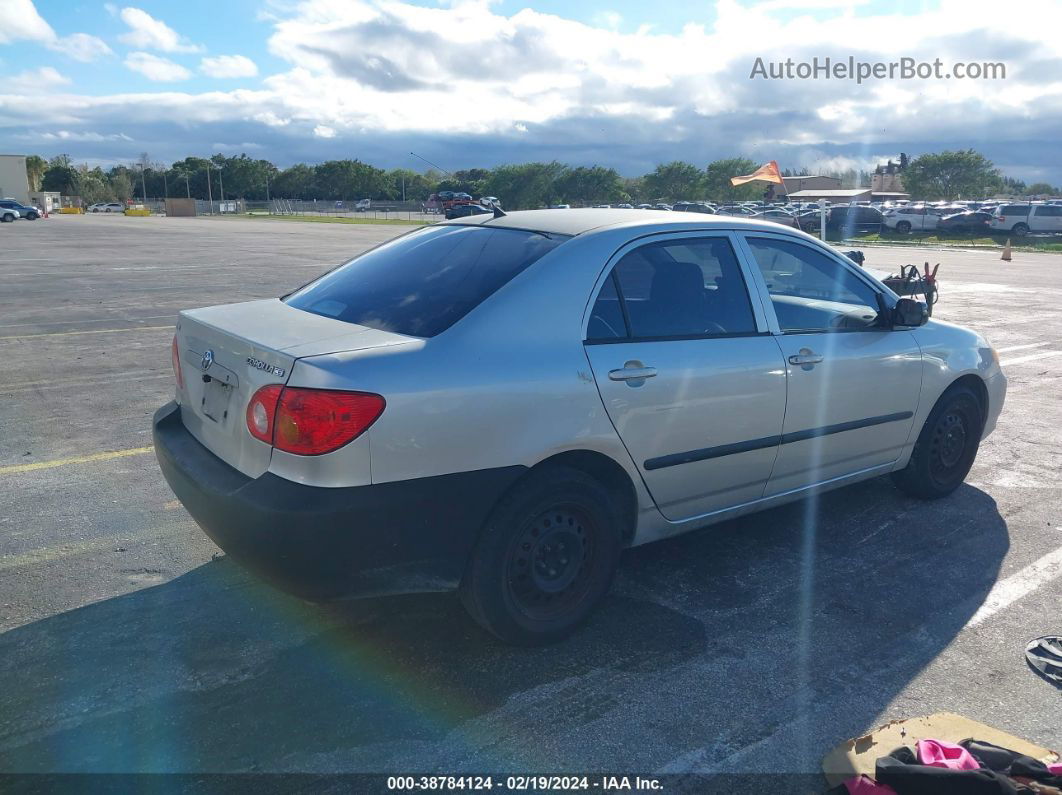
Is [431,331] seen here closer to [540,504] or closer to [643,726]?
[540,504]

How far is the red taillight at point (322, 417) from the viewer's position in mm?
3014

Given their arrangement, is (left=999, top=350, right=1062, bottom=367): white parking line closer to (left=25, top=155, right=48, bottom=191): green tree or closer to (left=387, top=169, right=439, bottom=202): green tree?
(left=387, top=169, right=439, bottom=202): green tree

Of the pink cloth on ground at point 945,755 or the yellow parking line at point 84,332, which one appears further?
the yellow parking line at point 84,332

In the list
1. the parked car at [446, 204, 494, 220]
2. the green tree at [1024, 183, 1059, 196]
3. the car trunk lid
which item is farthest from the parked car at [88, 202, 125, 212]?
the green tree at [1024, 183, 1059, 196]

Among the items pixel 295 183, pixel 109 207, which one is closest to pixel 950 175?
pixel 295 183

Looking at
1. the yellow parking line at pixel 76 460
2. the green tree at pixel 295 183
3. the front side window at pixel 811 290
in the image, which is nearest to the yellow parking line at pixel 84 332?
the yellow parking line at pixel 76 460

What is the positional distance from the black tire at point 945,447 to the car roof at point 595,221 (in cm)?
163

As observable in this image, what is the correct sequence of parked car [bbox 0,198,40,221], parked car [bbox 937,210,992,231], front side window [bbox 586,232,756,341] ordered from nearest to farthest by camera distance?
front side window [bbox 586,232,756,341]
parked car [bbox 937,210,992,231]
parked car [bbox 0,198,40,221]

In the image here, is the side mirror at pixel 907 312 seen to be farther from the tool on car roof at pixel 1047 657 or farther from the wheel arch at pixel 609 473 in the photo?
the wheel arch at pixel 609 473

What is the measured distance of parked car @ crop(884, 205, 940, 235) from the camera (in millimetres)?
47312

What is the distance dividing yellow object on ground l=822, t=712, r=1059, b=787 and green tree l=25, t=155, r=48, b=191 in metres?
138

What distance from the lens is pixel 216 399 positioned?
3.55 metres

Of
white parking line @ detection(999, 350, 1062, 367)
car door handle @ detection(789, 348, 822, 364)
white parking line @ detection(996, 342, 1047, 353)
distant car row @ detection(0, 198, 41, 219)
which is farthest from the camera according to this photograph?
distant car row @ detection(0, 198, 41, 219)

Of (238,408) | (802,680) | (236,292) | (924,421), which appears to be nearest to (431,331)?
(238,408)
